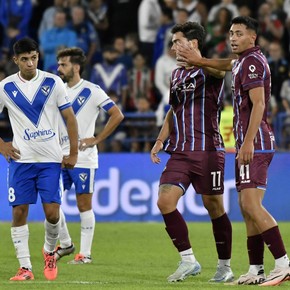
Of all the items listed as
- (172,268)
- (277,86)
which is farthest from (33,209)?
(172,268)

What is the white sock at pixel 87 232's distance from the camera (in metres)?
12.4

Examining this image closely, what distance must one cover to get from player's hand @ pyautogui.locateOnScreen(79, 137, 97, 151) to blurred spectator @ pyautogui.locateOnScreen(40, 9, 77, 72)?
9.45 metres

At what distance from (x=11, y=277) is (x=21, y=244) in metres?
0.42

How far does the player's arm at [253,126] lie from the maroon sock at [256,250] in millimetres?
894

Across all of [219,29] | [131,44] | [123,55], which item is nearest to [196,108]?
[219,29]

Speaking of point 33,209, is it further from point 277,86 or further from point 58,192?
point 58,192

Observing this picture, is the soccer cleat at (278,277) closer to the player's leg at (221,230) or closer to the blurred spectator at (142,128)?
the player's leg at (221,230)

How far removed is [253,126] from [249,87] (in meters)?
0.36

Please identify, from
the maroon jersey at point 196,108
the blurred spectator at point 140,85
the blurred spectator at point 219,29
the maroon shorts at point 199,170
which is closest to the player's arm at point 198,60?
the maroon jersey at point 196,108

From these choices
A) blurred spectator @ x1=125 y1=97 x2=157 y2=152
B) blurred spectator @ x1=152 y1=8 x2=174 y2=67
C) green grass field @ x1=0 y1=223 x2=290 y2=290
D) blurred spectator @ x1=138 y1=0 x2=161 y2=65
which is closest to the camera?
green grass field @ x1=0 y1=223 x2=290 y2=290

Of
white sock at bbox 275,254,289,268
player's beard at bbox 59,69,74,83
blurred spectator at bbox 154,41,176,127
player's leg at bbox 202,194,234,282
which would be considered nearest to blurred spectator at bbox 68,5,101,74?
blurred spectator at bbox 154,41,176,127

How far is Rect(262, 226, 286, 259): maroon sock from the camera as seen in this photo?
9.43m

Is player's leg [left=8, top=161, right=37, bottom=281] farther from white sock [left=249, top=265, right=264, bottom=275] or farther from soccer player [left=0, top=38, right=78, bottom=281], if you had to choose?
white sock [left=249, top=265, right=264, bottom=275]

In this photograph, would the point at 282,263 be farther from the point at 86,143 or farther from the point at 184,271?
the point at 86,143
